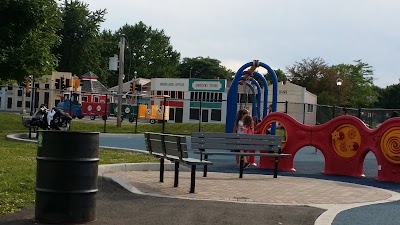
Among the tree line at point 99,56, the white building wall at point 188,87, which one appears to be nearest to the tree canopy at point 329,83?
the tree line at point 99,56

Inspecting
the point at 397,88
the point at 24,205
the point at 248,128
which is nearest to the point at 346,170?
the point at 248,128

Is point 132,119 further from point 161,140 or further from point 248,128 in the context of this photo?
point 161,140

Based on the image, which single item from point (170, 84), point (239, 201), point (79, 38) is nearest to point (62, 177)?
point (239, 201)

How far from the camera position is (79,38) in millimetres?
83188

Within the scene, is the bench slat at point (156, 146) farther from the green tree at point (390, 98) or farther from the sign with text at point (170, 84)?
the green tree at point (390, 98)

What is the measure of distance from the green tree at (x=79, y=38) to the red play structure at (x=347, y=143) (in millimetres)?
66285

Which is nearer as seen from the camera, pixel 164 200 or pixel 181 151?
pixel 164 200

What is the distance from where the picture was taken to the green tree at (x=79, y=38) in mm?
81812

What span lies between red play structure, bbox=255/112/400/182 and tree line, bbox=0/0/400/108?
8741mm

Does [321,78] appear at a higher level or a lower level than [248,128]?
higher

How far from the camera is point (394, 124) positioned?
1481 cm

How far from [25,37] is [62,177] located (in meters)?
14.2

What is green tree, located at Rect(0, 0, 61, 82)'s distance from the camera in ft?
60.1

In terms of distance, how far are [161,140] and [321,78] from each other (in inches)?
2793
